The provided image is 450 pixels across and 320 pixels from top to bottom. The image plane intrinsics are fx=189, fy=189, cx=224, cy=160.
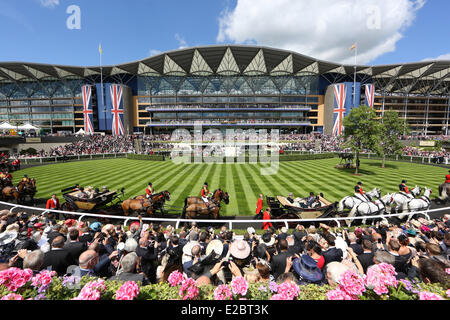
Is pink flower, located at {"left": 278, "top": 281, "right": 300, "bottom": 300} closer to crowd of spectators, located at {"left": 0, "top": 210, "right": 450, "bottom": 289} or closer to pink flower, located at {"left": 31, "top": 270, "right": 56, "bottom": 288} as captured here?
crowd of spectators, located at {"left": 0, "top": 210, "right": 450, "bottom": 289}

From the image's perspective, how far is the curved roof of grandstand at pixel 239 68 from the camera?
199 ft

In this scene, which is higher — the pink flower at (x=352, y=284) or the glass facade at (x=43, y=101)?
the glass facade at (x=43, y=101)

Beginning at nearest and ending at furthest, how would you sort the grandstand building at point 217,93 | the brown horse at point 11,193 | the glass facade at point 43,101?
1. the brown horse at point 11,193
2. the grandstand building at point 217,93
3. the glass facade at point 43,101

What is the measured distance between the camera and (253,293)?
2932 millimetres

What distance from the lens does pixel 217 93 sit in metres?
71.7

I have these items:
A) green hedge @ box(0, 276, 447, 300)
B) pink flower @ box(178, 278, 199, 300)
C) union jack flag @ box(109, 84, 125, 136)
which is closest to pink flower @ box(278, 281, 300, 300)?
green hedge @ box(0, 276, 447, 300)

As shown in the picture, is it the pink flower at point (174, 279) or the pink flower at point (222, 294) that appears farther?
the pink flower at point (174, 279)

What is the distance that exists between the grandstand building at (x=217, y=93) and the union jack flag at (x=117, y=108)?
32 cm

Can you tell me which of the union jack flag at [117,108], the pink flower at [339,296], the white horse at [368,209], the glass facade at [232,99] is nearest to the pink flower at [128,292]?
the pink flower at [339,296]

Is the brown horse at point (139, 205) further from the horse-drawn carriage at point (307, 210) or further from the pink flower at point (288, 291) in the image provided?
the pink flower at point (288, 291)

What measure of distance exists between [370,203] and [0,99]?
125 metres

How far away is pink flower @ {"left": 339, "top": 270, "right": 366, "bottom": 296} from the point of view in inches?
100
